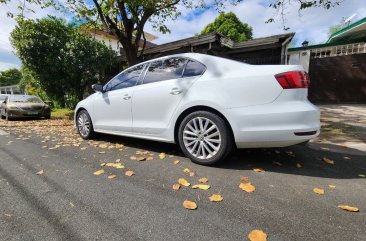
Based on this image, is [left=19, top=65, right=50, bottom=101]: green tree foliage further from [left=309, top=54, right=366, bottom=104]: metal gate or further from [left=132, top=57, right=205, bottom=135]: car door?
[left=309, top=54, right=366, bottom=104]: metal gate

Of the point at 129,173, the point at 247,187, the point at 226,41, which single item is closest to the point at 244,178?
the point at 247,187

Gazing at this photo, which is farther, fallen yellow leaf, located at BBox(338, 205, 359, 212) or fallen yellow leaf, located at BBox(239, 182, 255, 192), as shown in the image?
fallen yellow leaf, located at BBox(239, 182, 255, 192)

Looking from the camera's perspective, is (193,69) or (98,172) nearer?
(98,172)

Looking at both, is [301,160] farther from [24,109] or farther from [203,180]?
[24,109]

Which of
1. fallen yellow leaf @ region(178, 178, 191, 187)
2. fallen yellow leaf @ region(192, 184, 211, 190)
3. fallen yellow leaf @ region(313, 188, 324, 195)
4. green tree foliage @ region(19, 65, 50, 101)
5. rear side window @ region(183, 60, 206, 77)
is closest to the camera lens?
fallen yellow leaf @ region(313, 188, 324, 195)

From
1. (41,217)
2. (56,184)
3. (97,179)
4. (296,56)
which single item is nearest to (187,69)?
(97,179)

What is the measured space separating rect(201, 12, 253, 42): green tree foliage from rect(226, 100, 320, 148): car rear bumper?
23753mm

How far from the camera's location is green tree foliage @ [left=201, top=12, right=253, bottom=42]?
992 inches

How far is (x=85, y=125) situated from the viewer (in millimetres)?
5246

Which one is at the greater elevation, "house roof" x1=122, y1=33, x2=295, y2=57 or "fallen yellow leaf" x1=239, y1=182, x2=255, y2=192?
"house roof" x1=122, y1=33, x2=295, y2=57

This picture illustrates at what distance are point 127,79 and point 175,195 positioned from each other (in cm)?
260

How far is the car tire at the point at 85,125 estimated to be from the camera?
16.9 feet

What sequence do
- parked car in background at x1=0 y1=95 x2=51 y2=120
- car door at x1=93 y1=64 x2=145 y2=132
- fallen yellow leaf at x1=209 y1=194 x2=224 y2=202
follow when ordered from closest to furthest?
fallen yellow leaf at x1=209 y1=194 x2=224 y2=202, car door at x1=93 y1=64 x2=145 y2=132, parked car in background at x1=0 y1=95 x2=51 y2=120

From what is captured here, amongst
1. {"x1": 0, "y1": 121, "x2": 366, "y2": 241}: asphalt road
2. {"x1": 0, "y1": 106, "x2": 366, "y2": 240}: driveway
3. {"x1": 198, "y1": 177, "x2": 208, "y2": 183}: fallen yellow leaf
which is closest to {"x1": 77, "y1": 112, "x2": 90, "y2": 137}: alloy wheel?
{"x1": 0, "y1": 106, "x2": 366, "y2": 240}: driveway
